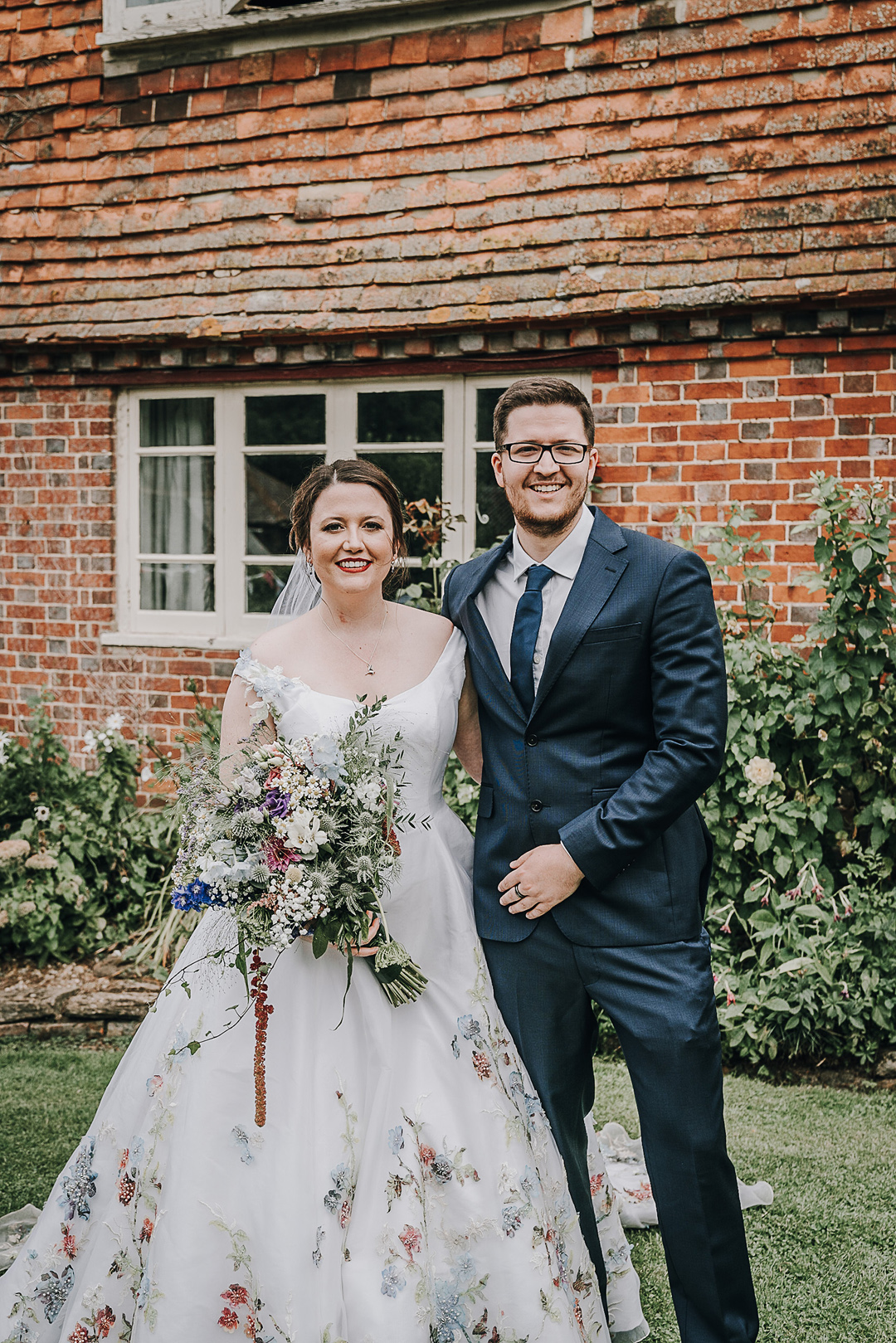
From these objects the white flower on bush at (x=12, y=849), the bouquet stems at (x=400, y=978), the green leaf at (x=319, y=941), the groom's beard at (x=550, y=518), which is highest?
the groom's beard at (x=550, y=518)

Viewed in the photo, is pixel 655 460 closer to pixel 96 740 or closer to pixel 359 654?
pixel 359 654

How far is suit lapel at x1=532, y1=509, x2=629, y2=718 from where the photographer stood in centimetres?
260

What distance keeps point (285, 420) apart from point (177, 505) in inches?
31.8

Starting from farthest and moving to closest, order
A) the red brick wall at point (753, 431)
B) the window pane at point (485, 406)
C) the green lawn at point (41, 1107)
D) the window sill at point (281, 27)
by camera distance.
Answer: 1. the window pane at point (485, 406)
2. the window sill at point (281, 27)
3. the red brick wall at point (753, 431)
4. the green lawn at point (41, 1107)

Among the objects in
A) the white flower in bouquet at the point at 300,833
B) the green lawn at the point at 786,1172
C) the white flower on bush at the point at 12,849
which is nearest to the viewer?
the white flower in bouquet at the point at 300,833

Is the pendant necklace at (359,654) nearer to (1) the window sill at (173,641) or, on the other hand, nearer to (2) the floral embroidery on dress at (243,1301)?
(2) the floral embroidery on dress at (243,1301)

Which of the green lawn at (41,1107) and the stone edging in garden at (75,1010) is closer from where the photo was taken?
the green lawn at (41,1107)

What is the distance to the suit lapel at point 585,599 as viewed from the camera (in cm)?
260

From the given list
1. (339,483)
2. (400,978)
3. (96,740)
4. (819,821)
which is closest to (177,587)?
(96,740)

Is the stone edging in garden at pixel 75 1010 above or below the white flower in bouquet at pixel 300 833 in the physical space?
below

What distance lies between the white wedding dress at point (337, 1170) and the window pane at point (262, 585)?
11.6ft

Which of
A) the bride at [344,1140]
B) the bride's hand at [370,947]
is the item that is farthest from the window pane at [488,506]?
the bride's hand at [370,947]

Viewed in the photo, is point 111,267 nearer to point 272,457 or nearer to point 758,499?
point 272,457

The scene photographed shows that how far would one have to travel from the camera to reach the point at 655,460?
5.32m
